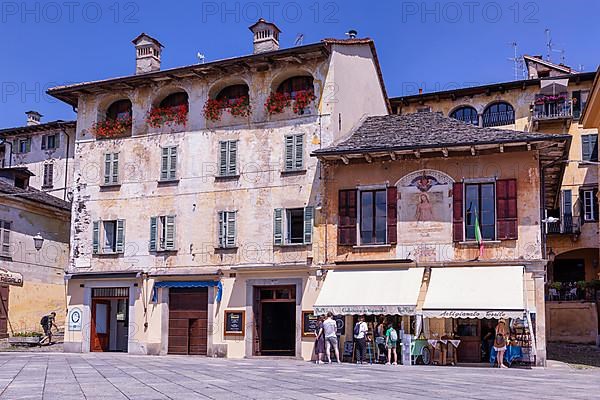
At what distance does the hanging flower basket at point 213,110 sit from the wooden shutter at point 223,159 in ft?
3.58

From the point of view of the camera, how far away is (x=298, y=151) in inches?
1172

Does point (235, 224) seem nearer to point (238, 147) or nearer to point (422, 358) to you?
point (238, 147)

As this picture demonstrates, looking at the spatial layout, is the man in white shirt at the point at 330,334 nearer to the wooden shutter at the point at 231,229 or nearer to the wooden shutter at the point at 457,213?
the wooden shutter at the point at 457,213

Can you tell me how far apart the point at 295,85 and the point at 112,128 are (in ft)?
26.2

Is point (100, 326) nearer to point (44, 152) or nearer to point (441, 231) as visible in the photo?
point (441, 231)

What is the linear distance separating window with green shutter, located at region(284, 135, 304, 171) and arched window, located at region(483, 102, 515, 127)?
→ 19860 mm

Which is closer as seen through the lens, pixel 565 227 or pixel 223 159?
pixel 223 159

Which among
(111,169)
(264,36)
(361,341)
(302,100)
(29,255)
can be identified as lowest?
(361,341)

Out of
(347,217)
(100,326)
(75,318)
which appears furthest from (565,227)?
(75,318)

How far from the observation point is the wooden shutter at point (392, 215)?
27.8 metres

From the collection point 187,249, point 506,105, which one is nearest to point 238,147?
point 187,249

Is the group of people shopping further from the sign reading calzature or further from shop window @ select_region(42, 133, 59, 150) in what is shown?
shop window @ select_region(42, 133, 59, 150)

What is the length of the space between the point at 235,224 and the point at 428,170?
7455 mm

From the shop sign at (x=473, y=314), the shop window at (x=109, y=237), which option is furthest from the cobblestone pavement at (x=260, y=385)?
the shop window at (x=109, y=237)
